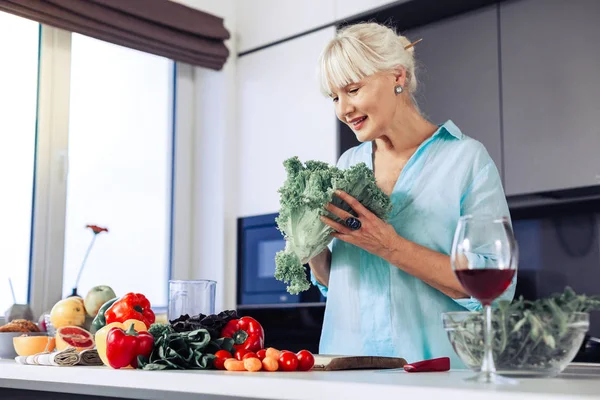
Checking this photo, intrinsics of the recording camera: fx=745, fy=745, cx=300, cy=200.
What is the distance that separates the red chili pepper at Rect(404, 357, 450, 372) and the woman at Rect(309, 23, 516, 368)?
46 cm

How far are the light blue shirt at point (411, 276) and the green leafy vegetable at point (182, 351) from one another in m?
0.59

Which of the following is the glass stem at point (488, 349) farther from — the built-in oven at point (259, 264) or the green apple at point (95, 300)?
the built-in oven at point (259, 264)

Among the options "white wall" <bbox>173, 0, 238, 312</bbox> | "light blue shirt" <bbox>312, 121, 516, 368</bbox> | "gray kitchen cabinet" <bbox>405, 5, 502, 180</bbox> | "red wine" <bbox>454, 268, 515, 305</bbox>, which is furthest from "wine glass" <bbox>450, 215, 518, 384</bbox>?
"white wall" <bbox>173, 0, 238, 312</bbox>

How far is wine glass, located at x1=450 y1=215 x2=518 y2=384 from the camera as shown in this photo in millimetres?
961

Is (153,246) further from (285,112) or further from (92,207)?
(285,112)

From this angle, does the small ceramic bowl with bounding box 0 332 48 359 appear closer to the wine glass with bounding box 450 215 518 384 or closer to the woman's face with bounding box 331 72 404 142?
the woman's face with bounding box 331 72 404 142

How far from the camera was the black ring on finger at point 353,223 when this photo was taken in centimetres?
167

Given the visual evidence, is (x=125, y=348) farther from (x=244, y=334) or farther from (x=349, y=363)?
(x=349, y=363)

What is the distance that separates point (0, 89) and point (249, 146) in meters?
1.15

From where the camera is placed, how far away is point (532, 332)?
39.2 inches

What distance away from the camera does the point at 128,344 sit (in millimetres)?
1380

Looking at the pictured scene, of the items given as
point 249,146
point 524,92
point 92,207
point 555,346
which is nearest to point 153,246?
point 92,207

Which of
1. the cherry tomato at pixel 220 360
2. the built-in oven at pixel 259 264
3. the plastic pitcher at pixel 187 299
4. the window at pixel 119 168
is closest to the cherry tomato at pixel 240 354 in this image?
the cherry tomato at pixel 220 360

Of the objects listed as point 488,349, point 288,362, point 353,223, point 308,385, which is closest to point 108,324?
point 288,362
